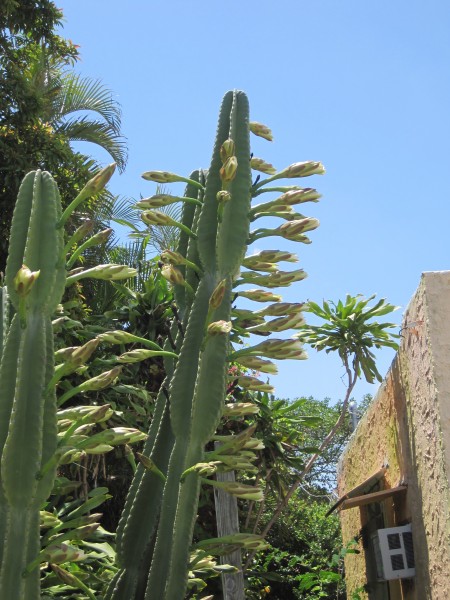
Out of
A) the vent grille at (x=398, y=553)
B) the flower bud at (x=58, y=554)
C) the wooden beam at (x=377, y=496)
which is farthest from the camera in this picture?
the wooden beam at (x=377, y=496)

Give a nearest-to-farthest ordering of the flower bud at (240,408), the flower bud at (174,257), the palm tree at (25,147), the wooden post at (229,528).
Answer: the flower bud at (240,408)
the flower bud at (174,257)
the wooden post at (229,528)
the palm tree at (25,147)

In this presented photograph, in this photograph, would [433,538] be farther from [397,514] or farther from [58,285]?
[58,285]

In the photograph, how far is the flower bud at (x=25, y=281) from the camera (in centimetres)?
230

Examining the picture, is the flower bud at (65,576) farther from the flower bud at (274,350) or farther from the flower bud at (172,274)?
the flower bud at (172,274)

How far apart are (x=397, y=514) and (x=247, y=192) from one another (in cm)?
398

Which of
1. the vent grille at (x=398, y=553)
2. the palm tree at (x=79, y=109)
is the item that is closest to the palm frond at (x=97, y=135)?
the palm tree at (x=79, y=109)

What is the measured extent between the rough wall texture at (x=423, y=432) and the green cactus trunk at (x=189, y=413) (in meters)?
2.24

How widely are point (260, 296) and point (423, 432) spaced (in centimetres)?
258

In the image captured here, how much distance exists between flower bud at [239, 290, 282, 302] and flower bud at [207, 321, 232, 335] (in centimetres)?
40

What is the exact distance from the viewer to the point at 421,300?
17.2 feet

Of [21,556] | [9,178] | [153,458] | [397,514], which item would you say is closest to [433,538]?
[397,514]

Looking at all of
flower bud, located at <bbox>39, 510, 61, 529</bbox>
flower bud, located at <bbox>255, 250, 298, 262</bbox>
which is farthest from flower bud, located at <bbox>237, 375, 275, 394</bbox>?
flower bud, located at <bbox>39, 510, 61, 529</bbox>

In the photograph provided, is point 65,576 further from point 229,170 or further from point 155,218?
point 229,170

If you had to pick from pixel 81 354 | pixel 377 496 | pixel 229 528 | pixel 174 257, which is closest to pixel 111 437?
pixel 81 354
